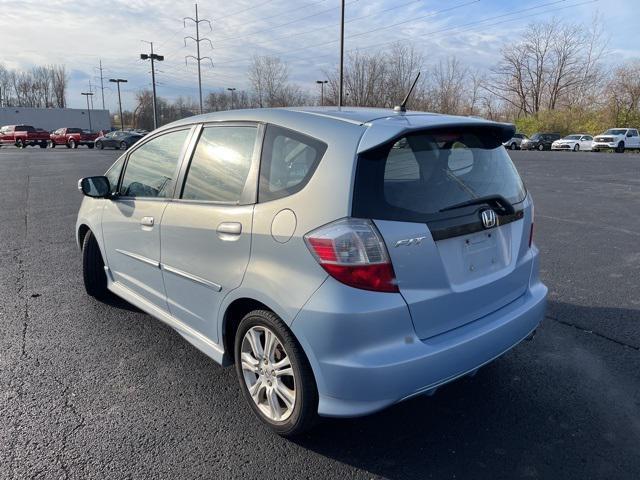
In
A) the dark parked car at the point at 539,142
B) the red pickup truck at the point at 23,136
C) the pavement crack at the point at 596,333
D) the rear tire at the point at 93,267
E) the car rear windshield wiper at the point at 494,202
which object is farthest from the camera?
the dark parked car at the point at 539,142

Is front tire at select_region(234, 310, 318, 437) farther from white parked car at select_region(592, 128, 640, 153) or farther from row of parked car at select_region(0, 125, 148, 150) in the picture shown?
row of parked car at select_region(0, 125, 148, 150)

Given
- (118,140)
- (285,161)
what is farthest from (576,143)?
(285,161)

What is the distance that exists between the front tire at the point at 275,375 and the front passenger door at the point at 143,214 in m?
0.95

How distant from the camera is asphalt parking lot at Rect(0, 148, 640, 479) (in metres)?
2.39

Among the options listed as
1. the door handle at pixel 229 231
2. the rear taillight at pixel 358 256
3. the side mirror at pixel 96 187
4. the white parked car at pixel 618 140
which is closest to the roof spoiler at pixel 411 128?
the rear taillight at pixel 358 256

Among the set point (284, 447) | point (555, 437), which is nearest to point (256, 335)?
point (284, 447)

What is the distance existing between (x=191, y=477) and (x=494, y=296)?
1.80 m

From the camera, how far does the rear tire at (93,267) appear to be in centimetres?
444

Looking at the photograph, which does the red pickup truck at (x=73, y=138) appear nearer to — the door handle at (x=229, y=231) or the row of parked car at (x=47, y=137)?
the row of parked car at (x=47, y=137)

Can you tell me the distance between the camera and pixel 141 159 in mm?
3787

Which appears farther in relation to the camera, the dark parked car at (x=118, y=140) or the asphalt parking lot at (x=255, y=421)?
the dark parked car at (x=118, y=140)

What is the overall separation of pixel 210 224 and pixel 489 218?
5.09 ft

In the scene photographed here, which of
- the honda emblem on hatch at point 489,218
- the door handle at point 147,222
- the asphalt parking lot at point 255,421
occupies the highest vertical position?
the honda emblem on hatch at point 489,218

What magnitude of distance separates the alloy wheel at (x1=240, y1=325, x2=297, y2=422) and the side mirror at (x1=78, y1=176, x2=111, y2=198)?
6.65 feet
